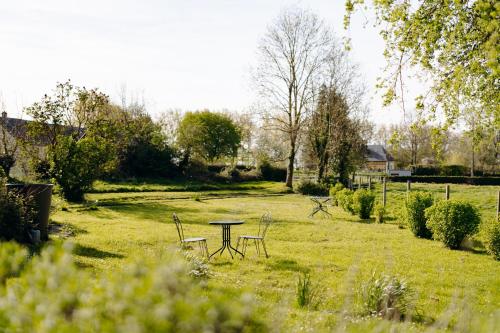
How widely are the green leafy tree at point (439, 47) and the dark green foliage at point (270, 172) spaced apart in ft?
111

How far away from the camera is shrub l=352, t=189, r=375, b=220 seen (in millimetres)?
20125

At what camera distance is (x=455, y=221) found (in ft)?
42.7

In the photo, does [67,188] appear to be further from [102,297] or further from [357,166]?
[357,166]

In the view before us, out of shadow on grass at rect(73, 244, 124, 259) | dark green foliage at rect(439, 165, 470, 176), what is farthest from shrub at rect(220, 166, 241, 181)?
shadow on grass at rect(73, 244, 124, 259)

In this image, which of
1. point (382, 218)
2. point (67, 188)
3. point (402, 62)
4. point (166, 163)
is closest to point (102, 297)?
point (402, 62)

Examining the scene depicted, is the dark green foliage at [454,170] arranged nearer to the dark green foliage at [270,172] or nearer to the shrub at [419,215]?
the dark green foliage at [270,172]

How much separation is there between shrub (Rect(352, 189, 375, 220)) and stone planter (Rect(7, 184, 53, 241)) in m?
13.2

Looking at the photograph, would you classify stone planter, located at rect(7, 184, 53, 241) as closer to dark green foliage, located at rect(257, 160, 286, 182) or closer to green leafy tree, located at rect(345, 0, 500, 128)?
green leafy tree, located at rect(345, 0, 500, 128)

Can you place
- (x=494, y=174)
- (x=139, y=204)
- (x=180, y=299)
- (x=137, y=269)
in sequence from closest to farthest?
(x=180, y=299) → (x=137, y=269) → (x=139, y=204) → (x=494, y=174)

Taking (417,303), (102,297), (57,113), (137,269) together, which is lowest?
(417,303)

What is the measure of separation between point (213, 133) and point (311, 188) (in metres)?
20.8

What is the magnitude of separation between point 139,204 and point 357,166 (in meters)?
22.1

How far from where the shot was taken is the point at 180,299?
1.60m

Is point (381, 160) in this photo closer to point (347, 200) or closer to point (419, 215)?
point (347, 200)
